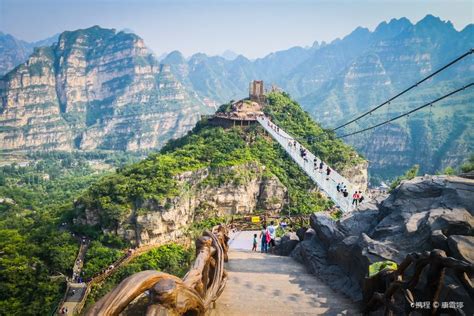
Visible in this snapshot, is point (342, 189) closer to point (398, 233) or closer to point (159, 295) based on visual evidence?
point (398, 233)

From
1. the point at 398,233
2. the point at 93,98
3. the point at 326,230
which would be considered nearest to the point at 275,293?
the point at 398,233

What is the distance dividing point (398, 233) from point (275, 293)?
1732 millimetres

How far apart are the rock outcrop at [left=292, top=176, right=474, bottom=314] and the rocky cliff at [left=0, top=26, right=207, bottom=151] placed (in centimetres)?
10864

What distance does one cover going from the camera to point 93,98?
12975cm

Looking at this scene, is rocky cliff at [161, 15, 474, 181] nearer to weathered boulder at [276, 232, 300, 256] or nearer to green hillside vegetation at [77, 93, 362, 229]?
green hillside vegetation at [77, 93, 362, 229]

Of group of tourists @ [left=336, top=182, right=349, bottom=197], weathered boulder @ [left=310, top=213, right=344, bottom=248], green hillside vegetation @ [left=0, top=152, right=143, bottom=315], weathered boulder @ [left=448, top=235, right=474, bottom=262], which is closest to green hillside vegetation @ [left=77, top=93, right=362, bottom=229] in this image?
green hillside vegetation @ [left=0, top=152, right=143, bottom=315]

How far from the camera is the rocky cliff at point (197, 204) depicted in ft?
75.1

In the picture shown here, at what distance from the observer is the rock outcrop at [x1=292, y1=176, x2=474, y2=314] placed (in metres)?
4.05

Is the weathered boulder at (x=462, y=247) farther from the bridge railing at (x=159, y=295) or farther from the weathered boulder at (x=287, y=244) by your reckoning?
the weathered boulder at (x=287, y=244)

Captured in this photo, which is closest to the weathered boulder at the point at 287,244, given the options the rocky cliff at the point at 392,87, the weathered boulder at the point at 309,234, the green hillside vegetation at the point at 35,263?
the weathered boulder at the point at 309,234

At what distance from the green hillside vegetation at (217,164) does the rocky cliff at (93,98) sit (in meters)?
84.7

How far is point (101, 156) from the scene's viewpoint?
9725 centimetres

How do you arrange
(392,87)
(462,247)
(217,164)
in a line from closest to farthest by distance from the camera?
(462,247) → (217,164) → (392,87)

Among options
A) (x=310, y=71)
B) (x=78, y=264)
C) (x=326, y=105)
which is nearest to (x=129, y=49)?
(x=326, y=105)
